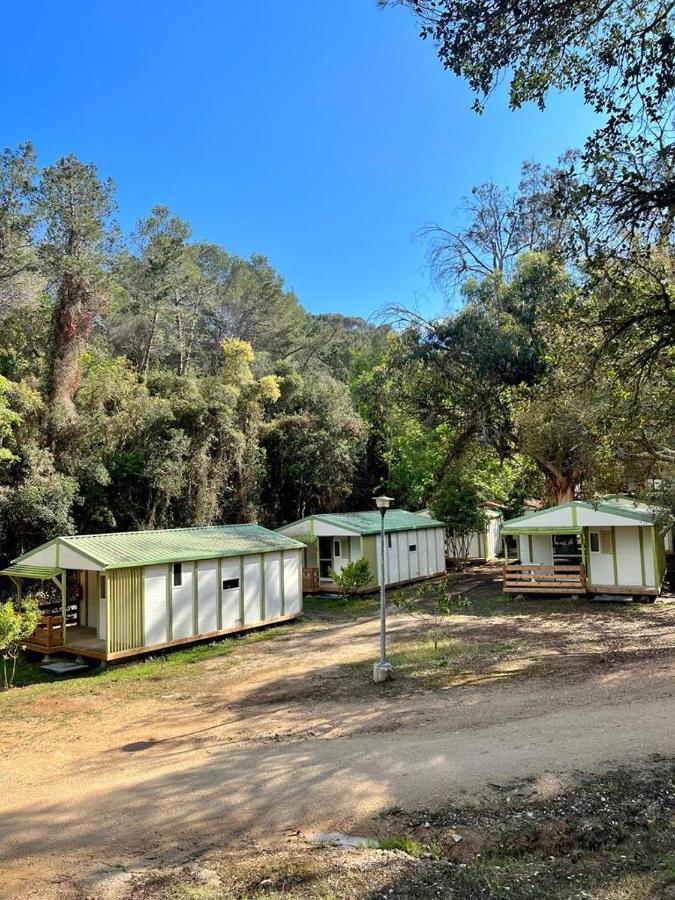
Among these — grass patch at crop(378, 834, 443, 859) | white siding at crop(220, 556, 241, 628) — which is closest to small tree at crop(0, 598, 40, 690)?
white siding at crop(220, 556, 241, 628)

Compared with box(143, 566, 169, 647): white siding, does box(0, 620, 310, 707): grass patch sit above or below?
below

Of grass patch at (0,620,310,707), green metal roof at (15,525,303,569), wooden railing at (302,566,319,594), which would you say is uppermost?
green metal roof at (15,525,303,569)

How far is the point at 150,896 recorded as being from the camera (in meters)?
4.33

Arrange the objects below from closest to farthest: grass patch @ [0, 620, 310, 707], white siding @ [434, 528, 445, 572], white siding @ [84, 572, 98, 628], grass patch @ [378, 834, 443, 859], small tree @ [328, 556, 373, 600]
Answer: grass patch @ [378, 834, 443, 859]
grass patch @ [0, 620, 310, 707]
white siding @ [84, 572, 98, 628]
small tree @ [328, 556, 373, 600]
white siding @ [434, 528, 445, 572]

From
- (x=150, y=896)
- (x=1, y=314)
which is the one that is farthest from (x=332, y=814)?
(x=1, y=314)

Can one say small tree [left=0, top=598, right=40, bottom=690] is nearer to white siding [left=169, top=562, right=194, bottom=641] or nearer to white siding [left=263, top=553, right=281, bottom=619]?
white siding [left=169, top=562, right=194, bottom=641]

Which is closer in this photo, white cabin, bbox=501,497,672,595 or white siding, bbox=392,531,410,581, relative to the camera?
white cabin, bbox=501,497,672,595

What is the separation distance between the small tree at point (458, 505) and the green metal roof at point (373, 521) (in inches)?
26.9

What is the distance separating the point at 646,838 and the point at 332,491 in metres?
24.1

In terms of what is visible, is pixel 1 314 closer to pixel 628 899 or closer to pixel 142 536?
pixel 142 536

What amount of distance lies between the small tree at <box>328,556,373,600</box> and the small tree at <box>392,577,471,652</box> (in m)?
1.82

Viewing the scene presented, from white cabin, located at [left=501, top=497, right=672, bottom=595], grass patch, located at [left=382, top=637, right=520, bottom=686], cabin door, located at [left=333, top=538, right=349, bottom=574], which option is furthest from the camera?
cabin door, located at [left=333, top=538, right=349, bottom=574]

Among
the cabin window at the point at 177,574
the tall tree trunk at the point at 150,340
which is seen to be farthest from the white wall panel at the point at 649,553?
the tall tree trunk at the point at 150,340

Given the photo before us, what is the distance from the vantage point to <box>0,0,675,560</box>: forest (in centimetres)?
668
